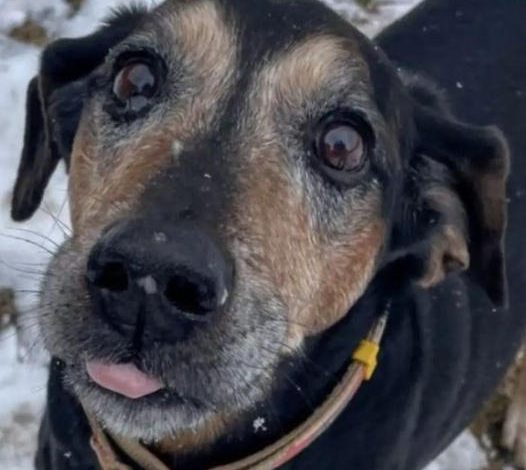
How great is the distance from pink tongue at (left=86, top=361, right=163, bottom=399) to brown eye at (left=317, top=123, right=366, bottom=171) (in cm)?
74

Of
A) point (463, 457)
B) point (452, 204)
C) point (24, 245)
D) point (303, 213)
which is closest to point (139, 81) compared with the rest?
point (303, 213)

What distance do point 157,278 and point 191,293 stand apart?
0.08 metres

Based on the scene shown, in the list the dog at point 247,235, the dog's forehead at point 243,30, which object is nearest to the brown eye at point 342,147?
the dog at point 247,235

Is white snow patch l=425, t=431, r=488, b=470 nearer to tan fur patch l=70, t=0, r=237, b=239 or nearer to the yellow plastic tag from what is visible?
the yellow plastic tag

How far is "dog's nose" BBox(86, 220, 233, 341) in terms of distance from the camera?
96.0 inches

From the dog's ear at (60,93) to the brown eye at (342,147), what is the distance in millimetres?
652

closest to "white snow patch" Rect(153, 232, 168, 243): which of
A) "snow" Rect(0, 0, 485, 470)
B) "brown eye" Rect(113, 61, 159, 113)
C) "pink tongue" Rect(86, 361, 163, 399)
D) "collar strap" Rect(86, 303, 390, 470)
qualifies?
"pink tongue" Rect(86, 361, 163, 399)

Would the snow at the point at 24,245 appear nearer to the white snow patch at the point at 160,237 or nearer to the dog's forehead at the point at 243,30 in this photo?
the dog's forehead at the point at 243,30

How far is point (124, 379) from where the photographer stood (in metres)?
2.72

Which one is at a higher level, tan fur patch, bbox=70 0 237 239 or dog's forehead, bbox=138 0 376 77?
dog's forehead, bbox=138 0 376 77

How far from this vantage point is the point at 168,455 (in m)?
3.29

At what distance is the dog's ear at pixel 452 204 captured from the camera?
10.5 feet

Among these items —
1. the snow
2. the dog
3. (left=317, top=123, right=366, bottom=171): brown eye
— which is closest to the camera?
the dog

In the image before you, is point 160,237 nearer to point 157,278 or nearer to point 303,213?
point 157,278
